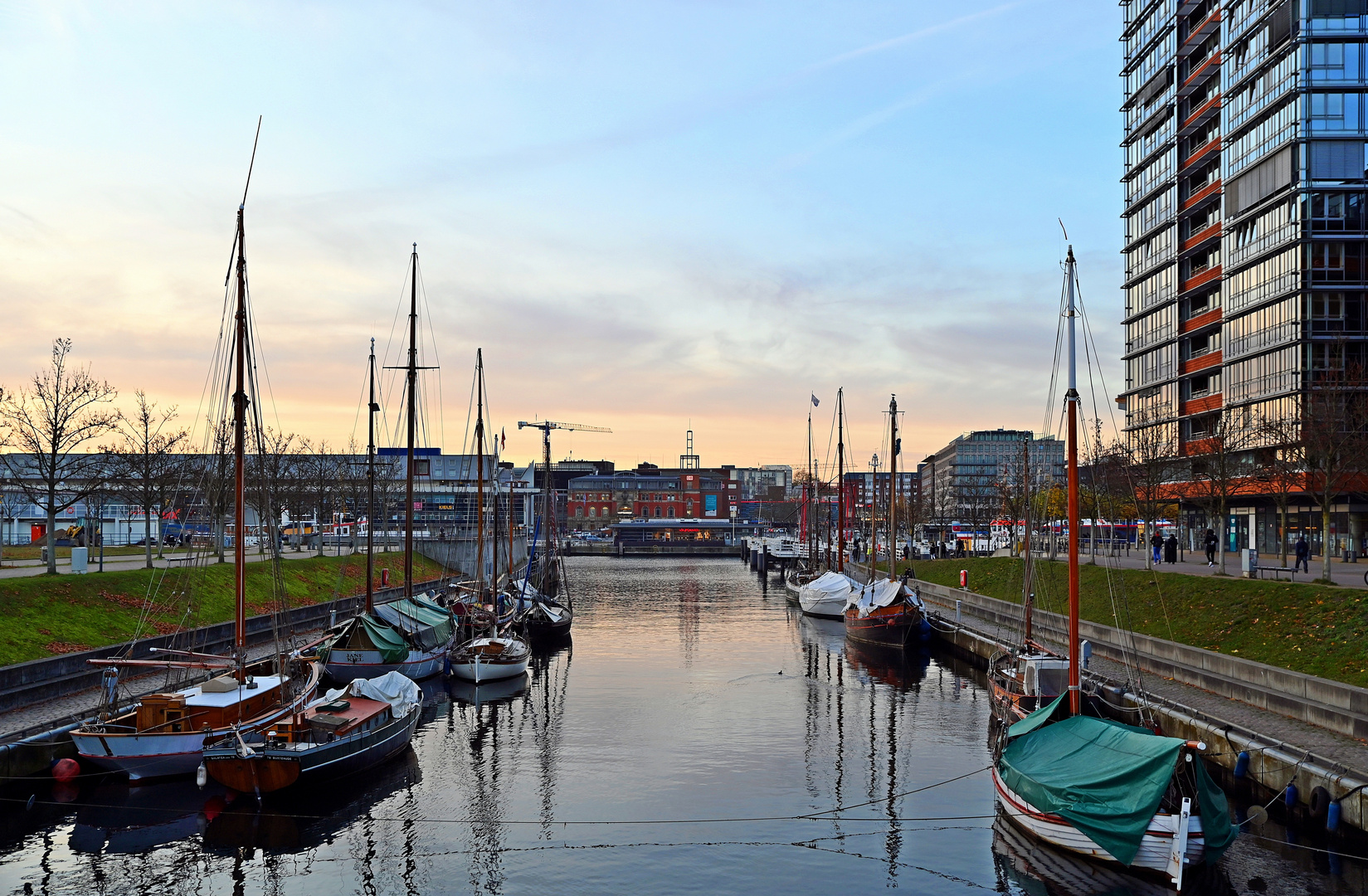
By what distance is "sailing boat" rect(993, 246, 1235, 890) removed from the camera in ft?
65.7

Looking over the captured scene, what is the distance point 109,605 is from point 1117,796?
3763 centimetres

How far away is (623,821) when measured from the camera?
25562 millimetres

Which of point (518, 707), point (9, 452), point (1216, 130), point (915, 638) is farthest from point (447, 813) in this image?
point (1216, 130)

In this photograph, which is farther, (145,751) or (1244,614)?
(1244,614)

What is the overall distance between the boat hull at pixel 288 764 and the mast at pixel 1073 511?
19.2m

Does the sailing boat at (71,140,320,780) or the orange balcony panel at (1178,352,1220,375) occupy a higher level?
the orange balcony panel at (1178,352,1220,375)

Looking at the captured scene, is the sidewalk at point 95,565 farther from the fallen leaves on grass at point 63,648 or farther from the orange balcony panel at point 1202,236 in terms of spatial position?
the orange balcony panel at point 1202,236

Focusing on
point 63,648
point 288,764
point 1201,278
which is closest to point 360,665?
point 63,648

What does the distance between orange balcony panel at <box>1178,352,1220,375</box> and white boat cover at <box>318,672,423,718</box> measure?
245 feet

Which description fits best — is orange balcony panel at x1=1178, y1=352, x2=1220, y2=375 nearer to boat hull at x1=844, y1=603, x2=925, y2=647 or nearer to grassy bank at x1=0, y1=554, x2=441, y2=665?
boat hull at x1=844, y1=603, x2=925, y2=647

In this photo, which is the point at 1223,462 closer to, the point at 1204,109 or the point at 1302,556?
the point at 1302,556

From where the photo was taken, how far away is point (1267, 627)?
35156 mm

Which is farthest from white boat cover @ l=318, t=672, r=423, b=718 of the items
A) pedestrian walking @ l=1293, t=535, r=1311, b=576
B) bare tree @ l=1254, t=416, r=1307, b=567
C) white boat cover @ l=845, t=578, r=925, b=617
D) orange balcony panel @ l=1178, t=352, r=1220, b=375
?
orange balcony panel @ l=1178, t=352, r=1220, b=375

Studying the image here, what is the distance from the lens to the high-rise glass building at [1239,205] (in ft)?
234
